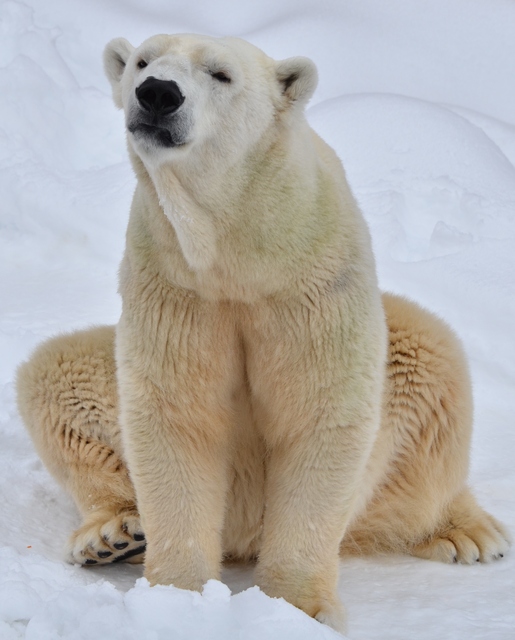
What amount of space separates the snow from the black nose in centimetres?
125

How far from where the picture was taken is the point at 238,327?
9.60 ft

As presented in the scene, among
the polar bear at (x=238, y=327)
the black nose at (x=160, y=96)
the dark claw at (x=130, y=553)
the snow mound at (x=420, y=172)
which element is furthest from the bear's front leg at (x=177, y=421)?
the snow mound at (x=420, y=172)

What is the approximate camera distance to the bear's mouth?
2.66 metres

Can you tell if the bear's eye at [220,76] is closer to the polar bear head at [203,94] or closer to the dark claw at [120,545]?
the polar bear head at [203,94]

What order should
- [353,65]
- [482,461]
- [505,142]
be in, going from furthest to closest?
[353,65]
[505,142]
[482,461]

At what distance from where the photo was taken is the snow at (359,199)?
2377mm

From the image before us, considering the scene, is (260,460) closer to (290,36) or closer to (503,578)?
(503,578)

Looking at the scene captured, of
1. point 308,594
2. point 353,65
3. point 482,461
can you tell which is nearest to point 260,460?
Answer: point 308,594

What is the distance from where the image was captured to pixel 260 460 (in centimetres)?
315

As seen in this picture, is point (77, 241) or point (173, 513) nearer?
point (173, 513)

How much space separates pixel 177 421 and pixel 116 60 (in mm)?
1206

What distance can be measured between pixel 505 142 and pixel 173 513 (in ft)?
18.8

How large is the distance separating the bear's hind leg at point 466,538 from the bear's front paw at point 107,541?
40.2 inches

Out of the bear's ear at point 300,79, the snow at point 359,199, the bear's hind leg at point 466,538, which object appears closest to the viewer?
the snow at point 359,199
